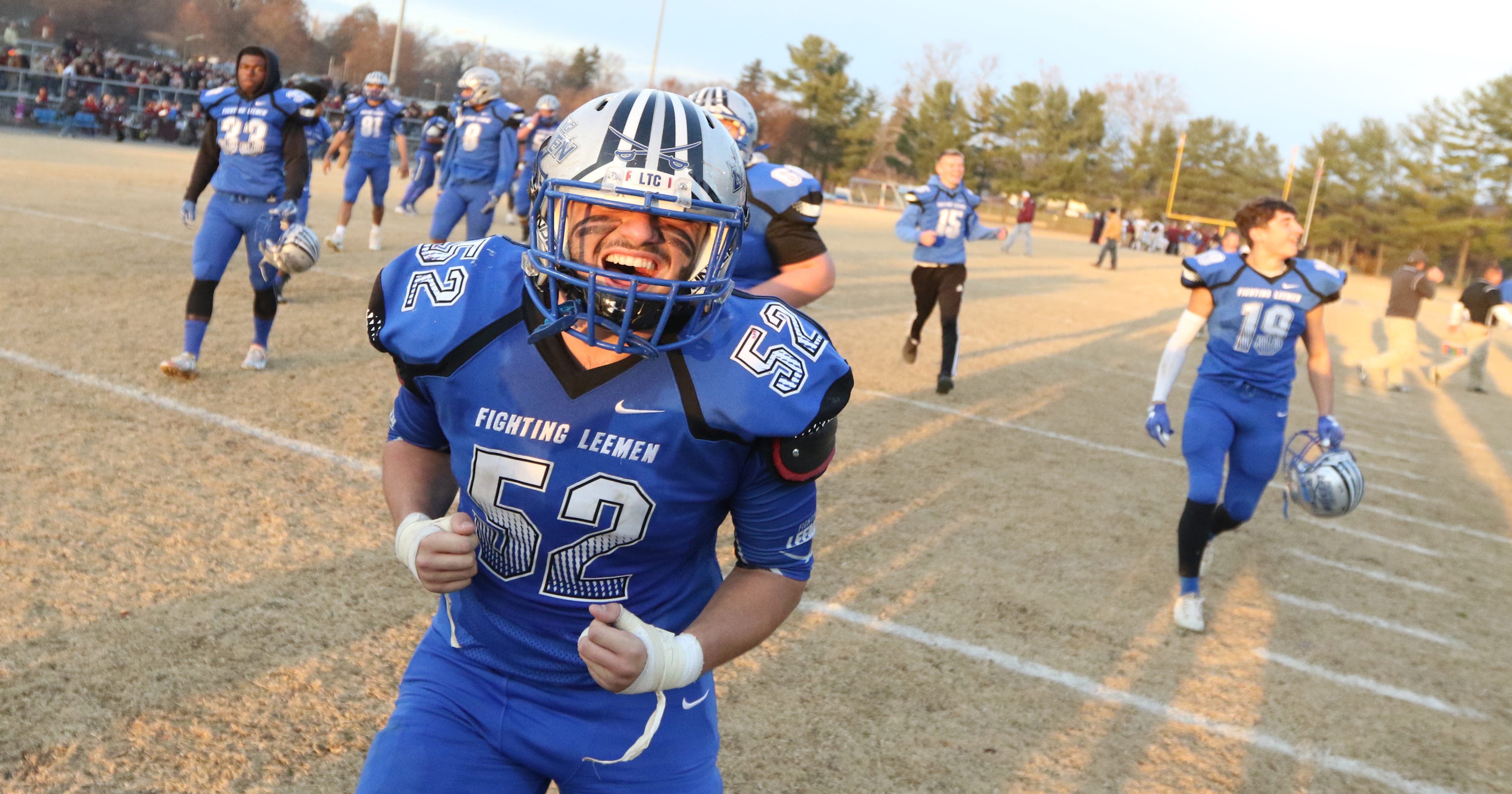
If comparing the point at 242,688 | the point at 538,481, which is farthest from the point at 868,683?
the point at 538,481

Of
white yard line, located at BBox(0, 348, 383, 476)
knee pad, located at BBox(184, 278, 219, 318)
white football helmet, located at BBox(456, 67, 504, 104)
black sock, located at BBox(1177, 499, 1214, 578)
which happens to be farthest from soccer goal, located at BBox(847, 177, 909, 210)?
black sock, located at BBox(1177, 499, 1214, 578)

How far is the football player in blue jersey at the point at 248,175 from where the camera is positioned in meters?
7.18

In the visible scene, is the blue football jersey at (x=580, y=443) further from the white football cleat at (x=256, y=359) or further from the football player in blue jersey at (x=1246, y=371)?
the white football cleat at (x=256, y=359)

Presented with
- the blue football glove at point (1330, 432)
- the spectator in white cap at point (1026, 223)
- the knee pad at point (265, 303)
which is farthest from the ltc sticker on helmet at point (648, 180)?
the spectator in white cap at point (1026, 223)

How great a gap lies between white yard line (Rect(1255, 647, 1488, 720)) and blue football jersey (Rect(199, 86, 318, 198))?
263 inches

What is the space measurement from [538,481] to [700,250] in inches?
20.8

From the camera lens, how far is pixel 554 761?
2.05 meters

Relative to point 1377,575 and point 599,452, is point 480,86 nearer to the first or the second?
point 1377,575

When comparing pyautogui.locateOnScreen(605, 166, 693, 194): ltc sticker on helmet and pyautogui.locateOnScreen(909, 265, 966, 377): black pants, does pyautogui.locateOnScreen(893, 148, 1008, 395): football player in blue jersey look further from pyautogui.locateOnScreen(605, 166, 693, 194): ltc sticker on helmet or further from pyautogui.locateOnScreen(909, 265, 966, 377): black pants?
pyautogui.locateOnScreen(605, 166, 693, 194): ltc sticker on helmet

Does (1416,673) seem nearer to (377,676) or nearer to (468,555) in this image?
(377,676)

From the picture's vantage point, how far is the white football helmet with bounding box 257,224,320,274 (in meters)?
7.23

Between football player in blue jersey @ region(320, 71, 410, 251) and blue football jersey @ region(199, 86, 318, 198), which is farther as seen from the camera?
football player in blue jersey @ region(320, 71, 410, 251)

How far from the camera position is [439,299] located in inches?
82.5

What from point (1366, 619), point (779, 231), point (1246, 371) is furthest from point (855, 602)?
point (1366, 619)
